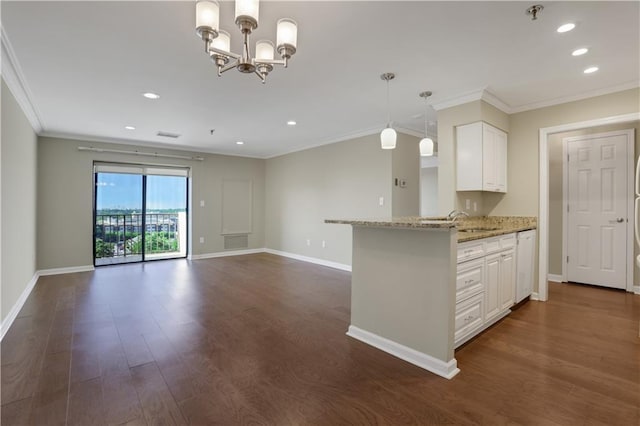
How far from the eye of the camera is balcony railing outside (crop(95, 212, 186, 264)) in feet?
20.0

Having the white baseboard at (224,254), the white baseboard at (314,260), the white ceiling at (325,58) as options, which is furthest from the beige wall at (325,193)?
the white ceiling at (325,58)

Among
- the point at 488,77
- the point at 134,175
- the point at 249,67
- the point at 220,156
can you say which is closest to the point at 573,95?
the point at 488,77

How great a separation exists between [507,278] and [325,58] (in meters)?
2.87

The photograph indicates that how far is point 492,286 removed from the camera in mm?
2908

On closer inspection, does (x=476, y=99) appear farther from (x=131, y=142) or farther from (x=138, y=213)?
(x=138, y=213)

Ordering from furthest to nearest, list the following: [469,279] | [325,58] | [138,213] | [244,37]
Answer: [138,213]
[325,58]
[469,279]
[244,37]

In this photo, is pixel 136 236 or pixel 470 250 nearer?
pixel 470 250

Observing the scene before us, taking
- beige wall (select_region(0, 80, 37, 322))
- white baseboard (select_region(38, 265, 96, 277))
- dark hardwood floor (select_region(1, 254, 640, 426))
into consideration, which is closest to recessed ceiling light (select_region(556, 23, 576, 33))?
dark hardwood floor (select_region(1, 254, 640, 426))

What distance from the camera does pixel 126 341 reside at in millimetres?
2676

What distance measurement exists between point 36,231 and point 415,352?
6.23 meters

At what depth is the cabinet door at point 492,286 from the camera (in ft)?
9.23

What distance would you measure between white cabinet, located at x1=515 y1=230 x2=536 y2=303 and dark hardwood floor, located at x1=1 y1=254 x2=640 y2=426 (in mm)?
203

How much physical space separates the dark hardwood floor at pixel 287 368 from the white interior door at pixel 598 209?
27.5 inches

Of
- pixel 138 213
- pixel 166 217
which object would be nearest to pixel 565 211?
pixel 166 217
